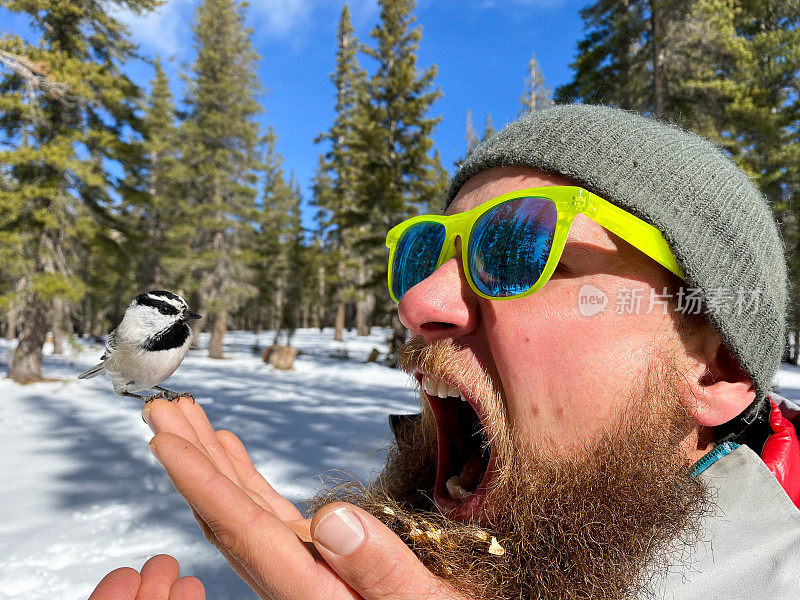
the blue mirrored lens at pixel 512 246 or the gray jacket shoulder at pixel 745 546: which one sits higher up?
the blue mirrored lens at pixel 512 246

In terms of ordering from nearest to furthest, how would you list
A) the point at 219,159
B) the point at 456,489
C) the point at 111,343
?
the point at 456,489
the point at 111,343
the point at 219,159

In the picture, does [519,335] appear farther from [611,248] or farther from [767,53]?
[767,53]

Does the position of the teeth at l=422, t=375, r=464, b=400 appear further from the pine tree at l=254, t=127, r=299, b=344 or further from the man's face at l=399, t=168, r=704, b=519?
the pine tree at l=254, t=127, r=299, b=344

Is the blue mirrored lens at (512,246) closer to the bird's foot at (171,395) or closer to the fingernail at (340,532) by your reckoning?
the fingernail at (340,532)

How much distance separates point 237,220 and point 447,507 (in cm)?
1783

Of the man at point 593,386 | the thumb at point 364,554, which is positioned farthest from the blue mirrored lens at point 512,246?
the thumb at point 364,554

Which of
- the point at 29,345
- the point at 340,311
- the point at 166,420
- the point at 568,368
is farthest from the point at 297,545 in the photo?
the point at 340,311

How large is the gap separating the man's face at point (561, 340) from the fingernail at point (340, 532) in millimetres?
409

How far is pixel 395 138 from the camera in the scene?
16625mm

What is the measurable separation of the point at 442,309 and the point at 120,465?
4.76 meters

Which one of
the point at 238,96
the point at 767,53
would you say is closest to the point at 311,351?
the point at 238,96

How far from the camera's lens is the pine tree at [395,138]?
16.1 meters

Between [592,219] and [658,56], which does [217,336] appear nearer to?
[658,56]

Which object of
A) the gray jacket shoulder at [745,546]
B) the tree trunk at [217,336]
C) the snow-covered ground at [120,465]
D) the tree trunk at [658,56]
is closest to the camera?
the gray jacket shoulder at [745,546]
